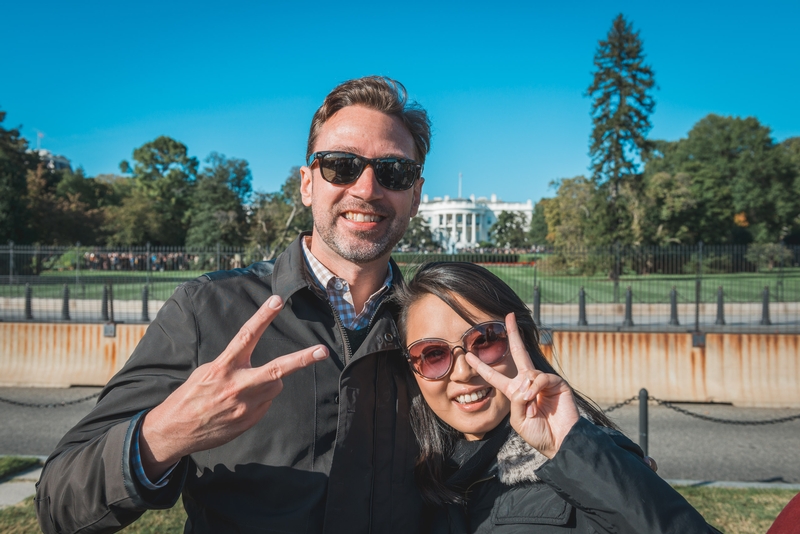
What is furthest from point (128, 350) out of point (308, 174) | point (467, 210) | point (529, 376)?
point (467, 210)

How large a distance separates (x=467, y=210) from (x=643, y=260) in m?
95.3

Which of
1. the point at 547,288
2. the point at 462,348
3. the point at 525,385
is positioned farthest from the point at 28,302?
the point at 547,288

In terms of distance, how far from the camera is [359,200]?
2.40m

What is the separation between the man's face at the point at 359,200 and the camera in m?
2.38

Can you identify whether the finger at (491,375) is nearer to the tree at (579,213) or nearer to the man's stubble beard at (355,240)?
the man's stubble beard at (355,240)

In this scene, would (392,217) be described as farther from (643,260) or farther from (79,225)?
(79,225)

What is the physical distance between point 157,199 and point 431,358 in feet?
223

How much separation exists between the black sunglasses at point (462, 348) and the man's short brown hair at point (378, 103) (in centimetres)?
94

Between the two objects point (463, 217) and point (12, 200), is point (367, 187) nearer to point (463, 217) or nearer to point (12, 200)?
point (12, 200)

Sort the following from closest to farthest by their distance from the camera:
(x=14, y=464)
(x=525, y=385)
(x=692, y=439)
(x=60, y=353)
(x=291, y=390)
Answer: (x=525, y=385) < (x=291, y=390) < (x=14, y=464) < (x=692, y=439) < (x=60, y=353)

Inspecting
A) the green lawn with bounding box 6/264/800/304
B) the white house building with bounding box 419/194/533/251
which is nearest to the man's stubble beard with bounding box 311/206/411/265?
the green lawn with bounding box 6/264/800/304

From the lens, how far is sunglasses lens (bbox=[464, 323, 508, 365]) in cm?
212

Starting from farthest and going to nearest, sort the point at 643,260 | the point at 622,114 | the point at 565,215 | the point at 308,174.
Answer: the point at 565,215 < the point at 622,114 < the point at 643,260 < the point at 308,174

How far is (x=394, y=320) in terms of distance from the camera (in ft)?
8.02
